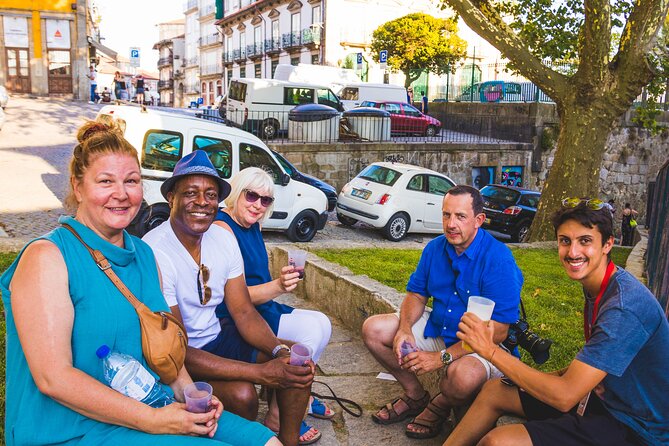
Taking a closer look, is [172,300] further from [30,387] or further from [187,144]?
[187,144]

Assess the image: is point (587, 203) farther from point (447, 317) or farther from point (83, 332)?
point (83, 332)

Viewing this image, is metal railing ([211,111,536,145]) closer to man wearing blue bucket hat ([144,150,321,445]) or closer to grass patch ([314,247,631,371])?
grass patch ([314,247,631,371])

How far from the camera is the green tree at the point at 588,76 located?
10.1 m

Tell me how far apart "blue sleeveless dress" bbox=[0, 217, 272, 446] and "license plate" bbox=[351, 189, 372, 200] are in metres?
11.0

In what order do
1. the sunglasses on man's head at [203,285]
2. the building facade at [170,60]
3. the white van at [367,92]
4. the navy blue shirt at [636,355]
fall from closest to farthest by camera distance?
1. the navy blue shirt at [636,355]
2. the sunglasses on man's head at [203,285]
3. the white van at [367,92]
4. the building facade at [170,60]

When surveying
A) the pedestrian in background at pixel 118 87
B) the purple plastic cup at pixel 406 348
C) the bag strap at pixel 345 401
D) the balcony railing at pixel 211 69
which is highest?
the balcony railing at pixel 211 69

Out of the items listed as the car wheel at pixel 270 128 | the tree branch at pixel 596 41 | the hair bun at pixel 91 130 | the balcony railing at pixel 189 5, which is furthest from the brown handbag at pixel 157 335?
the balcony railing at pixel 189 5

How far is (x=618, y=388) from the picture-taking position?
245 cm

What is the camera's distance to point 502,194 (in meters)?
15.5

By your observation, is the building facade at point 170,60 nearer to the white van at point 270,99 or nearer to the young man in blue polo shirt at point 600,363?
the white van at point 270,99

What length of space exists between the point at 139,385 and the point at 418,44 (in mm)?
35098

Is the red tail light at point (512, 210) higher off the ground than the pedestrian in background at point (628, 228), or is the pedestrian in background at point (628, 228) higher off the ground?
the red tail light at point (512, 210)

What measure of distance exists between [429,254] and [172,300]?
5.54ft

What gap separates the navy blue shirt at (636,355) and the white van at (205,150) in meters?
6.81
